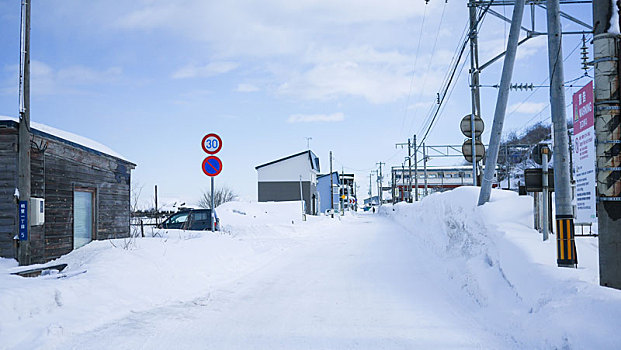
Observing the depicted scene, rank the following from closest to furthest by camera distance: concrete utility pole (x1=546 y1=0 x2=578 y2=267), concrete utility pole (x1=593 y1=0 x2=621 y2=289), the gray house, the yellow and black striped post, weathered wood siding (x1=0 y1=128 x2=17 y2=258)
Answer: concrete utility pole (x1=593 y1=0 x2=621 y2=289) < the yellow and black striped post < concrete utility pole (x1=546 y1=0 x2=578 y2=267) < weathered wood siding (x1=0 y1=128 x2=17 y2=258) < the gray house

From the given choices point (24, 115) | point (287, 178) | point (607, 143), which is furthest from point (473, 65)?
point (287, 178)

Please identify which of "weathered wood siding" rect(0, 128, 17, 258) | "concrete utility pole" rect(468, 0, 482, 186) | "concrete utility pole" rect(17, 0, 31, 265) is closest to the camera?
"concrete utility pole" rect(17, 0, 31, 265)

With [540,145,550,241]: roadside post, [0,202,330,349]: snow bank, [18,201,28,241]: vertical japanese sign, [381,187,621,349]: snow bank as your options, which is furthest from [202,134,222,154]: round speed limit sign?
[540,145,550,241]: roadside post

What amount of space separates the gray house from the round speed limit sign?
46.9 metres

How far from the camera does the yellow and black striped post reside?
6.74 metres

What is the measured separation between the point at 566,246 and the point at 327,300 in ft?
12.1

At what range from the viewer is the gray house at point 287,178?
2386 inches

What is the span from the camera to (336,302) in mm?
7574

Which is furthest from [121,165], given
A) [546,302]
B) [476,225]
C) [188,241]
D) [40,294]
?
[546,302]

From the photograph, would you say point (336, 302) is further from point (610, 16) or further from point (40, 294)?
point (610, 16)

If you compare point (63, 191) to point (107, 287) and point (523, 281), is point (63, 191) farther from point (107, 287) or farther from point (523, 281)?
point (523, 281)

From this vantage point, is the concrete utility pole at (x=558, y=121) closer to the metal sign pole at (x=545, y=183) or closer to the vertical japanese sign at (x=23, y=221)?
the metal sign pole at (x=545, y=183)

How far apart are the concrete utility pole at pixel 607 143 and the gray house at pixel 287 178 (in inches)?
2153

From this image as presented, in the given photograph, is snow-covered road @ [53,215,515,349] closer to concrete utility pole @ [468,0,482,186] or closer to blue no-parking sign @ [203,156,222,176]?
blue no-parking sign @ [203,156,222,176]
